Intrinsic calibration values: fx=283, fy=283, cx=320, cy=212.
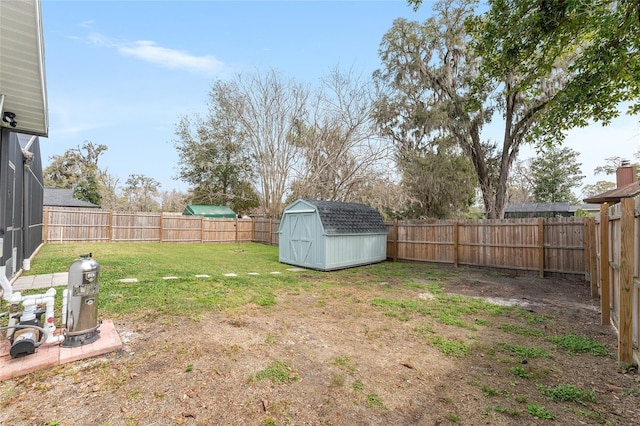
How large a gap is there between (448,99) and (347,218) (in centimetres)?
911

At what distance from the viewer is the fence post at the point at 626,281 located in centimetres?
280

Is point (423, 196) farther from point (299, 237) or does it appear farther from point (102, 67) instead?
point (102, 67)

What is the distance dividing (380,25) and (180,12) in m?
9.87

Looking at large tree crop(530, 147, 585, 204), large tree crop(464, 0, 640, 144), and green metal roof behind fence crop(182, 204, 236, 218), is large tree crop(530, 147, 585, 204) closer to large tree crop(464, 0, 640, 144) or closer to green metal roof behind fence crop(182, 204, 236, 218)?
large tree crop(464, 0, 640, 144)

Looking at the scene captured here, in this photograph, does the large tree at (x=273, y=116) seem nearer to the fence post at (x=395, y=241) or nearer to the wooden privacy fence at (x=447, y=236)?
the wooden privacy fence at (x=447, y=236)

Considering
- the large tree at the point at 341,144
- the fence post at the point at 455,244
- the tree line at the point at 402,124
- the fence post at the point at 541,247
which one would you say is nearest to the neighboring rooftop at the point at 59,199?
the tree line at the point at 402,124

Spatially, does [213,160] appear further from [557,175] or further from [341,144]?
[557,175]

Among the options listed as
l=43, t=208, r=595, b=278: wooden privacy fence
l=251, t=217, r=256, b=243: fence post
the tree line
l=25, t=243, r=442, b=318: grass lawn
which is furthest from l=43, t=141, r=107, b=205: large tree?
l=25, t=243, r=442, b=318: grass lawn

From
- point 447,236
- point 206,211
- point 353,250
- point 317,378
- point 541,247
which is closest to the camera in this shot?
point 317,378

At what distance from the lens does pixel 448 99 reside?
14.0 m

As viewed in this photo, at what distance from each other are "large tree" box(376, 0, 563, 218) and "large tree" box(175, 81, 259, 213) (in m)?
11.3

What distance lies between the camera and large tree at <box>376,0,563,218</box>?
13.2m

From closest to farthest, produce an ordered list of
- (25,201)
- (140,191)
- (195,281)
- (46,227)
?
1. (195,281)
2. (25,201)
3. (46,227)
4. (140,191)

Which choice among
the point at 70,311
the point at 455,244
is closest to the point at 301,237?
the point at 455,244
